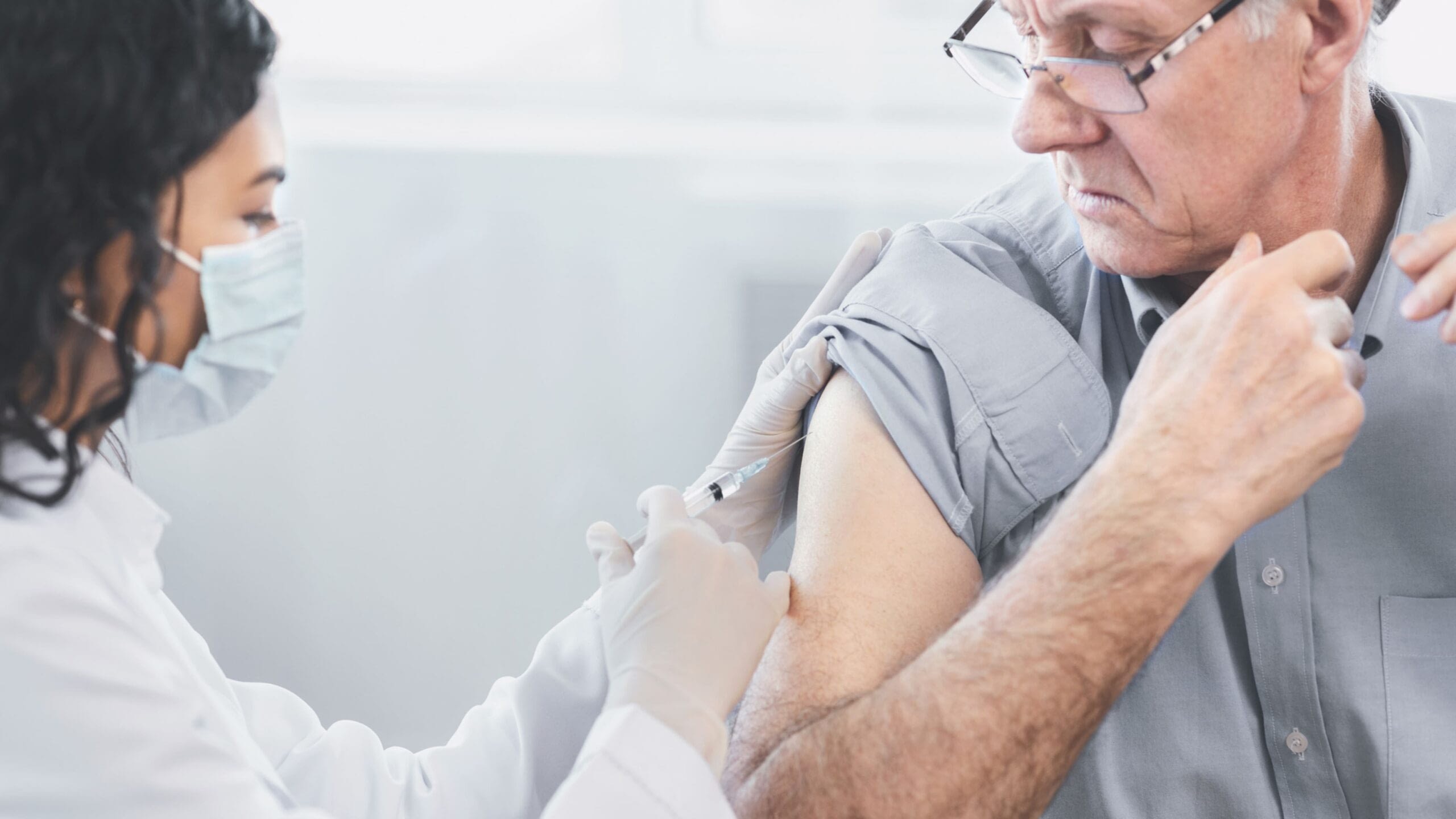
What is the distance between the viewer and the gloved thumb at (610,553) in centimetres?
129

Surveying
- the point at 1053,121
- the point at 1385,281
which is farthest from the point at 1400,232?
the point at 1053,121

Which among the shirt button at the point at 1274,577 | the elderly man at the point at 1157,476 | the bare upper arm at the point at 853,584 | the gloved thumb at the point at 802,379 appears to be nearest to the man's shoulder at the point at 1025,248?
the elderly man at the point at 1157,476

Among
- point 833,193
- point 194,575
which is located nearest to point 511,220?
point 833,193

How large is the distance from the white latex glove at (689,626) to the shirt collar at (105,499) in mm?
433

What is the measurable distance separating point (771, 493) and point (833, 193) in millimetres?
895

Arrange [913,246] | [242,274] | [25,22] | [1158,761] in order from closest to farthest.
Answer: [25,22] < [242,274] < [1158,761] < [913,246]

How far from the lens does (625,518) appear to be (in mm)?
2322

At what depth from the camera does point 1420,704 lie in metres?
1.18

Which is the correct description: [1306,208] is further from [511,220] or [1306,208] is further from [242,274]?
[511,220]

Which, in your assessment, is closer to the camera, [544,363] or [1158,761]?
[1158,761]

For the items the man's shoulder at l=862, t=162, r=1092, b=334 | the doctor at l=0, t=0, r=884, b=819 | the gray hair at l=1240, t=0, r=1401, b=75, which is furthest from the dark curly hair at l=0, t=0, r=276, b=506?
the gray hair at l=1240, t=0, r=1401, b=75

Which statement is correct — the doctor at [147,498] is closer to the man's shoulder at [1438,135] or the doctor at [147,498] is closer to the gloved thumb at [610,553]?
the gloved thumb at [610,553]

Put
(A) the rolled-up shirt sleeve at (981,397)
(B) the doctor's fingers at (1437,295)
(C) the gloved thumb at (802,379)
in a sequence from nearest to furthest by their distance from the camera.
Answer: (B) the doctor's fingers at (1437,295), (A) the rolled-up shirt sleeve at (981,397), (C) the gloved thumb at (802,379)

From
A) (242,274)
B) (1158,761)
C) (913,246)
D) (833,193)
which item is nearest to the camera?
(242,274)
